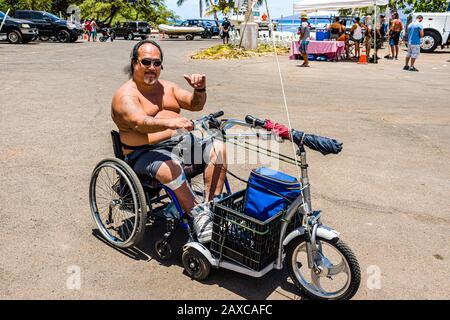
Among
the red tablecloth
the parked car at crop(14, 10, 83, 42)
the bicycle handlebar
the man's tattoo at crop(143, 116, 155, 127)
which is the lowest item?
the bicycle handlebar

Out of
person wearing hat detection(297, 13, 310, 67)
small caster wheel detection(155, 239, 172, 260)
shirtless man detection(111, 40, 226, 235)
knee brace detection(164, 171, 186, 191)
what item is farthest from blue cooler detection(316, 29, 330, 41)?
small caster wheel detection(155, 239, 172, 260)

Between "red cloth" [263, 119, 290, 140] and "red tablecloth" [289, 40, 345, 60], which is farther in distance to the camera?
"red tablecloth" [289, 40, 345, 60]

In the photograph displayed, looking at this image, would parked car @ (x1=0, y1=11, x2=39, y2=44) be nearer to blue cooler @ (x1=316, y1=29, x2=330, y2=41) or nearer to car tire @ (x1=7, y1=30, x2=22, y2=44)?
car tire @ (x1=7, y1=30, x2=22, y2=44)

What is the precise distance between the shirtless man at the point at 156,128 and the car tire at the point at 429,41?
2062cm

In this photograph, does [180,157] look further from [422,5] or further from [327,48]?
[422,5]

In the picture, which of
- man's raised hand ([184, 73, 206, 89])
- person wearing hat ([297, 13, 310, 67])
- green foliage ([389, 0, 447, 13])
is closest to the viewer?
man's raised hand ([184, 73, 206, 89])

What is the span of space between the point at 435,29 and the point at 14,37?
22859 millimetres

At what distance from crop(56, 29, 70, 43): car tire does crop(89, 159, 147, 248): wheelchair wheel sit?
27.2m

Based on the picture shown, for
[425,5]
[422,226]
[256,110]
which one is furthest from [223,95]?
[425,5]

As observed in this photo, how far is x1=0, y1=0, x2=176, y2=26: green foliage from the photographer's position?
5350 cm

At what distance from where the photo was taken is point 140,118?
10.1ft

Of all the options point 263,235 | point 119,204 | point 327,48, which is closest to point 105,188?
point 119,204

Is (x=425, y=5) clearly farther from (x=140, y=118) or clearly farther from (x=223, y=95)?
(x=140, y=118)

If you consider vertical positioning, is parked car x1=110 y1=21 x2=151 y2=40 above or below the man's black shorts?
above
